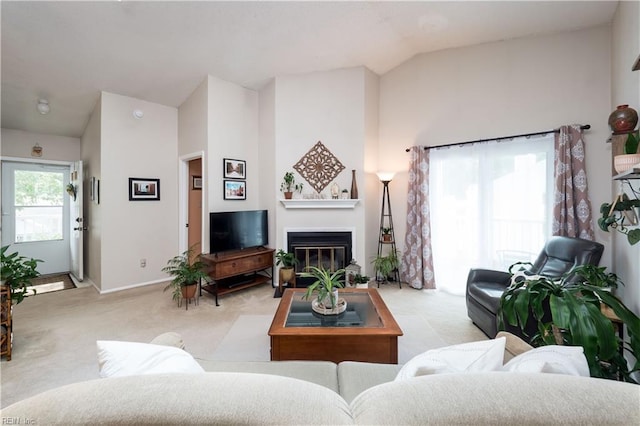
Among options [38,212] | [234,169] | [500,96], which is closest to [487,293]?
[500,96]

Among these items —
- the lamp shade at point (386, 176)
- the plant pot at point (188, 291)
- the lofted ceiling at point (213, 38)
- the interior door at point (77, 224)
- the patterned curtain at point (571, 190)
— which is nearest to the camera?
the lofted ceiling at point (213, 38)

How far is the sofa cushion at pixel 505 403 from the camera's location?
1.75 ft

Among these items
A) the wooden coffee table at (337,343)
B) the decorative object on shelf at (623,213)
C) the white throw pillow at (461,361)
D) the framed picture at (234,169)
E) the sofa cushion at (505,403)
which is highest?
the framed picture at (234,169)

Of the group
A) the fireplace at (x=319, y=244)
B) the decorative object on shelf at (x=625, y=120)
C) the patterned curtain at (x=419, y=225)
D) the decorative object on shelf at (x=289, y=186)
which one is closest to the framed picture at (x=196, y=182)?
the decorative object on shelf at (x=289, y=186)

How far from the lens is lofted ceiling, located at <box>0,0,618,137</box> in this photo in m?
2.61

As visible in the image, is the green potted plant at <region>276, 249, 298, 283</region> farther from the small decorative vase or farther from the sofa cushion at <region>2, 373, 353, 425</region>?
the sofa cushion at <region>2, 373, 353, 425</region>

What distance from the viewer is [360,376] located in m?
1.25

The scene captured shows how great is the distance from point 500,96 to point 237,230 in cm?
386

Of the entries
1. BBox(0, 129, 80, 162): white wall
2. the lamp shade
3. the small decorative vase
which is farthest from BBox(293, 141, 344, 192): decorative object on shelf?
BBox(0, 129, 80, 162): white wall

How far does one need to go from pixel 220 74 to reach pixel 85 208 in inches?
130

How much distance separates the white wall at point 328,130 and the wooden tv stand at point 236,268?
334 mm

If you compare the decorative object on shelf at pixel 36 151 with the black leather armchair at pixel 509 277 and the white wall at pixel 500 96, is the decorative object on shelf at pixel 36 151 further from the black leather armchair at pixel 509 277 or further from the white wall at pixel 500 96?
the black leather armchair at pixel 509 277

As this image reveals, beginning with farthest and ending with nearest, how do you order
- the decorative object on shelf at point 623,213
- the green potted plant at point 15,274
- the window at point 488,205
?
the window at point 488,205 < the green potted plant at point 15,274 < the decorative object on shelf at point 623,213

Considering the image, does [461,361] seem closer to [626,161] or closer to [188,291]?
[626,161]
